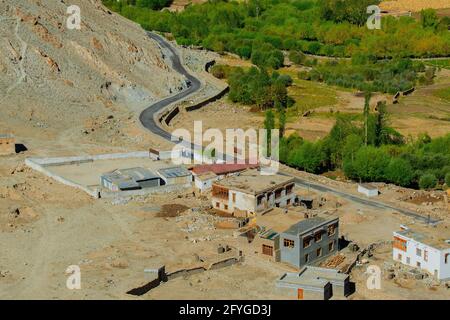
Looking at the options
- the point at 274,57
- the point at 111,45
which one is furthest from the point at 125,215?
the point at 274,57

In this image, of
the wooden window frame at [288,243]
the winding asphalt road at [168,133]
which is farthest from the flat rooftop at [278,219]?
the winding asphalt road at [168,133]

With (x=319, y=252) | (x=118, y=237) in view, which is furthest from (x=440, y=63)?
(x=118, y=237)

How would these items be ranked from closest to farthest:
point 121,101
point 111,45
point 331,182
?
1. point 331,182
2. point 121,101
3. point 111,45

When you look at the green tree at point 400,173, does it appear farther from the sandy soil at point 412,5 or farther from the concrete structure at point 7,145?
the sandy soil at point 412,5

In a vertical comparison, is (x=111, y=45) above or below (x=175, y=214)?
above

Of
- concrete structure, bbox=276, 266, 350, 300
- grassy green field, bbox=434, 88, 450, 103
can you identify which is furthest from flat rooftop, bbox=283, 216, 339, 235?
grassy green field, bbox=434, 88, 450, 103

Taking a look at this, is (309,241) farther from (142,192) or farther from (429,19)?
(429,19)
